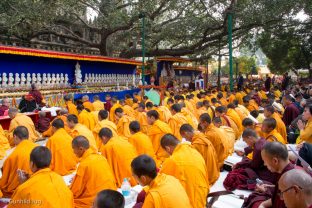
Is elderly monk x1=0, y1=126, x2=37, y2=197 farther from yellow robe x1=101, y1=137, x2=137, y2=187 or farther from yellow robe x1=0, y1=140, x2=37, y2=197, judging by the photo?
yellow robe x1=101, y1=137, x2=137, y2=187

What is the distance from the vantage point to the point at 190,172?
494 centimetres

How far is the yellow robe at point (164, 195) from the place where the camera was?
3551 mm

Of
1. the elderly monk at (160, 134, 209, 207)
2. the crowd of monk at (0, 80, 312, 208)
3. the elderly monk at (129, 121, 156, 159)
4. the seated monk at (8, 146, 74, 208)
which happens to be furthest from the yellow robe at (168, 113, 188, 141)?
the seated monk at (8, 146, 74, 208)

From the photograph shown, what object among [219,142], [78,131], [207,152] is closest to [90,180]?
[207,152]

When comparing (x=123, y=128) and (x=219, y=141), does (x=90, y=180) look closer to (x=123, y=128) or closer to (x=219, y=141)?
(x=219, y=141)

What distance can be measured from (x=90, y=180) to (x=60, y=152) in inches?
87.0

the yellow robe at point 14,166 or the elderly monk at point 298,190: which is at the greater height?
the elderly monk at point 298,190

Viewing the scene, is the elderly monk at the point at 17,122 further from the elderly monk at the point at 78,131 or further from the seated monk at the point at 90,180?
the seated monk at the point at 90,180

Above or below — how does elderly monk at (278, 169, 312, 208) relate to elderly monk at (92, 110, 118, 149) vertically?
above

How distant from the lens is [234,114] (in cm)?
1032

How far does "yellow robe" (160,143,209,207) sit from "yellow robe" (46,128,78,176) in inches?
109

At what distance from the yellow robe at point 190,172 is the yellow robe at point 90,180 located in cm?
82

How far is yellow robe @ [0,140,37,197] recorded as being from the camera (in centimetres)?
575

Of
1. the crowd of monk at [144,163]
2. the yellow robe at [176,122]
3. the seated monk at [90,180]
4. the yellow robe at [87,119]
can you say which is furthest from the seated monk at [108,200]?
the yellow robe at [87,119]
